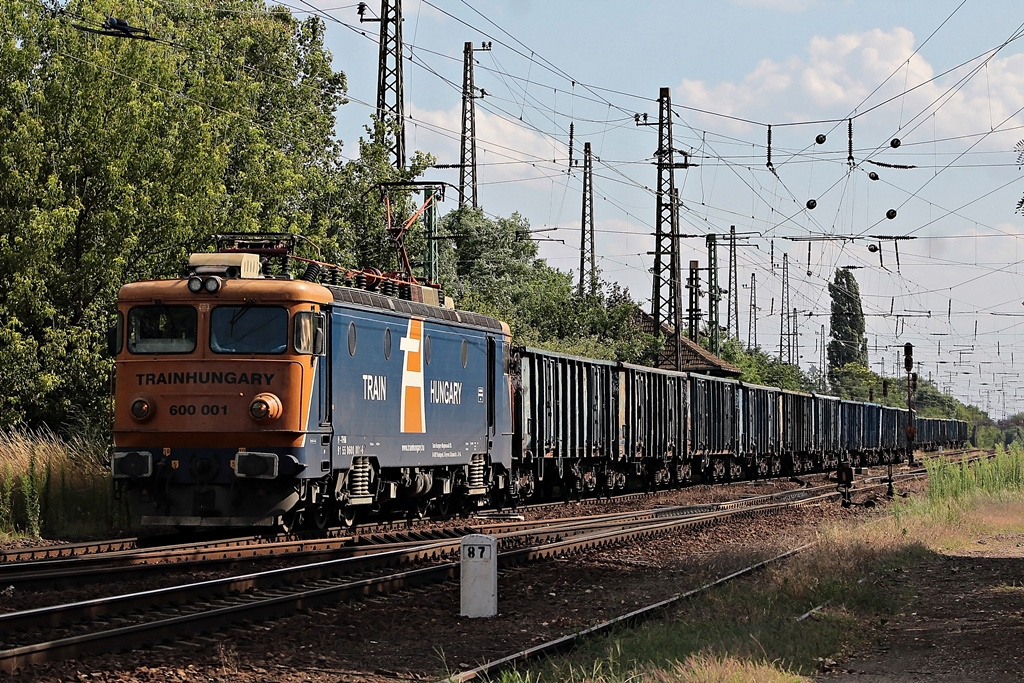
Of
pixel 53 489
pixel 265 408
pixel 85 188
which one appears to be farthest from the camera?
pixel 85 188

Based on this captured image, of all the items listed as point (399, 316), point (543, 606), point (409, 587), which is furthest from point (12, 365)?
point (543, 606)

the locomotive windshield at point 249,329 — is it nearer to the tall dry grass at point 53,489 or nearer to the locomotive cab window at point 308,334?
the locomotive cab window at point 308,334

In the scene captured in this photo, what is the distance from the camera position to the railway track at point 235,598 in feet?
29.9

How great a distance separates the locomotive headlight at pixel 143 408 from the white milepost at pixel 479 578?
19.4 ft

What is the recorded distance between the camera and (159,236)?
22.2 m

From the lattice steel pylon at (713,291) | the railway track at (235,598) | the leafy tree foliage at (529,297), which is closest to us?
the railway track at (235,598)

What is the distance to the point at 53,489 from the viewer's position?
18.7m

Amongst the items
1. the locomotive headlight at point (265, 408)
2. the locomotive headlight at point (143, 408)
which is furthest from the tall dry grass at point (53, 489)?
the locomotive headlight at point (265, 408)

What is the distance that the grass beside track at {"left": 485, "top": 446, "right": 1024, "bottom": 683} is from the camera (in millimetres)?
8836

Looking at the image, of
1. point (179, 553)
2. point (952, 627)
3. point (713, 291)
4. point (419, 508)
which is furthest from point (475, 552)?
point (713, 291)

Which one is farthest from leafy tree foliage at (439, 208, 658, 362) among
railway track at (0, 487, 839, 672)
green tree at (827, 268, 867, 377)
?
green tree at (827, 268, 867, 377)

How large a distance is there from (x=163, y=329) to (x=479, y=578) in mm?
6671

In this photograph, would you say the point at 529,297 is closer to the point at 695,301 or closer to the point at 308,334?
the point at 695,301

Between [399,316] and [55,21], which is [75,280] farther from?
[399,316]
